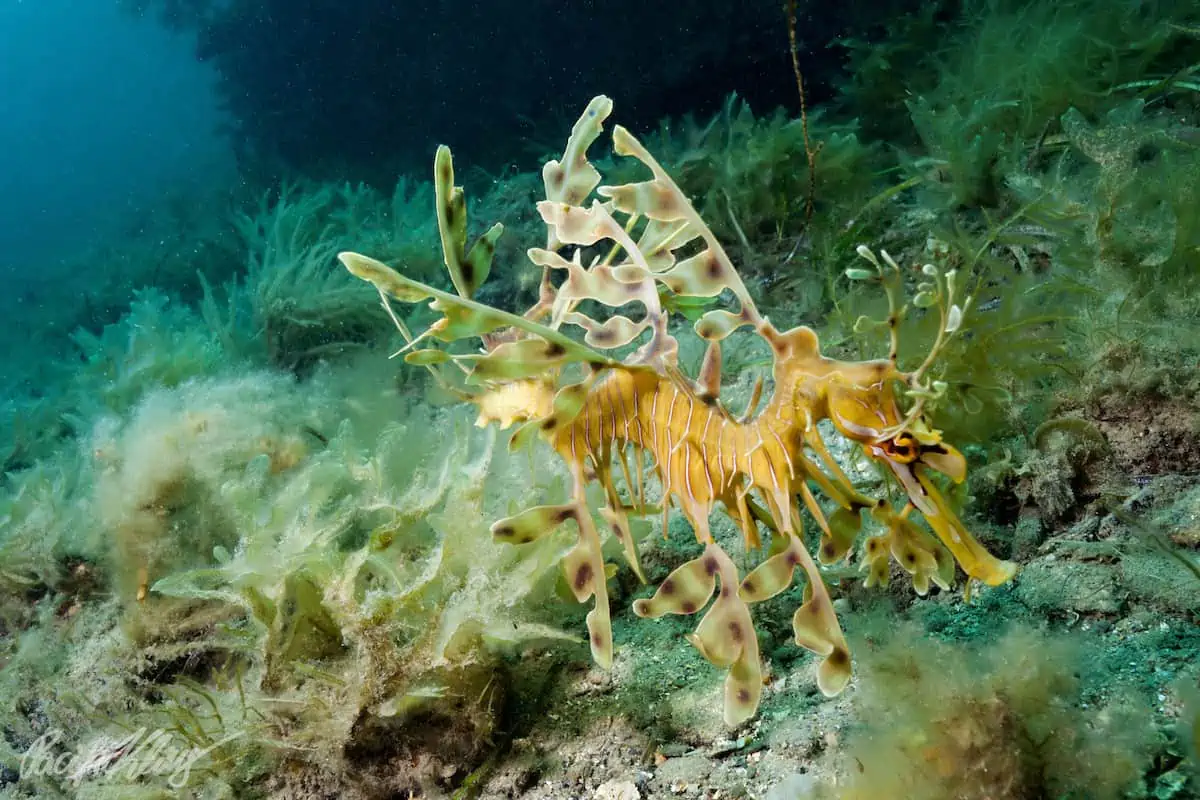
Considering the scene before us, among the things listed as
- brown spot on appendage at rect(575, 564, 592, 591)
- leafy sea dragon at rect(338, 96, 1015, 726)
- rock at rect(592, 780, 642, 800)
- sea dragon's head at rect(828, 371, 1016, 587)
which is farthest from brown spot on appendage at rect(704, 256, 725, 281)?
rock at rect(592, 780, 642, 800)

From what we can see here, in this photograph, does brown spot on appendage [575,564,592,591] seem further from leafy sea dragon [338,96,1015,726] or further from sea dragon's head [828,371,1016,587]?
sea dragon's head [828,371,1016,587]

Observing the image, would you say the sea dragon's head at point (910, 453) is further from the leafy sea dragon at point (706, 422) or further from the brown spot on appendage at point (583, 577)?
the brown spot on appendage at point (583, 577)

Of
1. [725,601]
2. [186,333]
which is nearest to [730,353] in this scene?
[725,601]

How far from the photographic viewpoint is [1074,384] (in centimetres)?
201

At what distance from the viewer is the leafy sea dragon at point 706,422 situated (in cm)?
100

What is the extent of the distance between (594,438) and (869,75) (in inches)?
220

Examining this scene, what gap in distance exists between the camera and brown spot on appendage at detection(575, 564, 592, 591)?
1.29 meters

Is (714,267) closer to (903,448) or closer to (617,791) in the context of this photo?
(903,448)

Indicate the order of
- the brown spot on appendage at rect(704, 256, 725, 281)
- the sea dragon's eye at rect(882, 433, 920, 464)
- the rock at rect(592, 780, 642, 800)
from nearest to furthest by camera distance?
the sea dragon's eye at rect(882, 433, 920, 464) < the brown spot on appendage at rect(704, 256, 725, 281) < the rock at rect(592, 780, 642, 800)

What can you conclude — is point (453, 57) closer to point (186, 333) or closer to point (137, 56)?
point (186, 333)

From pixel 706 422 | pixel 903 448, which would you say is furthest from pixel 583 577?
pixel 903 448

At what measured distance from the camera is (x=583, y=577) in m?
1.30

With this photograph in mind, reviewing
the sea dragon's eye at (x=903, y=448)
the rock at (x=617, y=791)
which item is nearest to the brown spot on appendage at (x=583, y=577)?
the rock at (x=617, y=791)

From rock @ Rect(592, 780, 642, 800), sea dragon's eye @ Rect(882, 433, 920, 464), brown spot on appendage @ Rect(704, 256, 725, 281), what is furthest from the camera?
rock @ Rect(592, 780, 642, 800)
